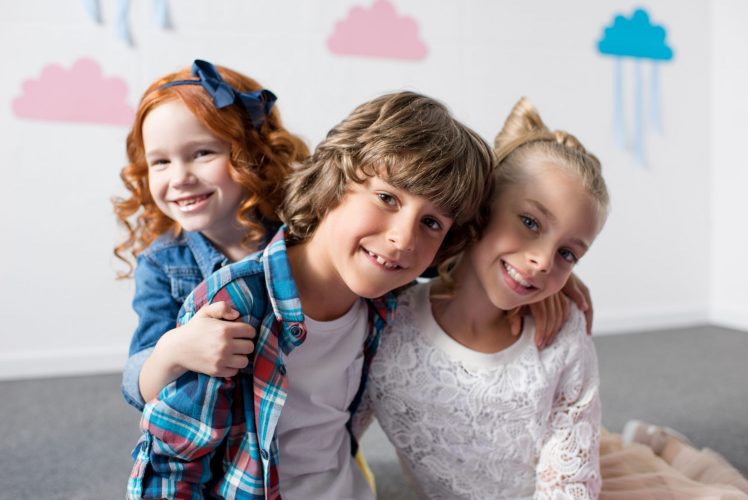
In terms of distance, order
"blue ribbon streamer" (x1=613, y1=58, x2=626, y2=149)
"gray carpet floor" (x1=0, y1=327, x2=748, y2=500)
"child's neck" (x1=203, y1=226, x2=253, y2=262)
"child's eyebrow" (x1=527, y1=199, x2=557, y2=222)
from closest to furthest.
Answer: "child's eyebrow" (x1=527, y1=199, x2=557, y2=222)
"child's neck" (x1=203, y1=226, x2=253, y2=262)
"gray carpet floor" (x1=0, y1=327, x2=748, y2=500)
"blue ribbon streamer" (x1=613, y1=58, x2=626, y2=149)

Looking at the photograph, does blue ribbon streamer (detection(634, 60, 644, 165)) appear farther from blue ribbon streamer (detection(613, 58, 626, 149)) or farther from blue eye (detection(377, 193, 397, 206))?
blue eye (detection(377, 193, 397, 206))

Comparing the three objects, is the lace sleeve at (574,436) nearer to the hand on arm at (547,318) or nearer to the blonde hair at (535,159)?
the hand on arm at (547,318)

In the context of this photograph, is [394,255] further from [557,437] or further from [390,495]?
[390,495]

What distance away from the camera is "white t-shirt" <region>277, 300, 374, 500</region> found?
1.03 meters

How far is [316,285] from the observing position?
1.02m

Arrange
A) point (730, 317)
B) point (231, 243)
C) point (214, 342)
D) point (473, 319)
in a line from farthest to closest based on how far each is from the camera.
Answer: point (730, 317)
point (231, 243)
point (473, 319)
point (214, 342)

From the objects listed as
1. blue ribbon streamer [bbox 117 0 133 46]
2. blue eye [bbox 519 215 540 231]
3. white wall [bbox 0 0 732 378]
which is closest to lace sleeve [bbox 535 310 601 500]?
blue eye [bbox 519 215 540 231]

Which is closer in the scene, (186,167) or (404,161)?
(404,161)

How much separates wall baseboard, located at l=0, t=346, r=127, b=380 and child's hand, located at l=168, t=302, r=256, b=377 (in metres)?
1.61

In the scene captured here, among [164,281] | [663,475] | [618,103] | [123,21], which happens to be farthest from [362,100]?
[663,475]

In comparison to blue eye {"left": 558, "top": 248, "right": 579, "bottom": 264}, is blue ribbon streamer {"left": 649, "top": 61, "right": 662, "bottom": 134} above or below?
below

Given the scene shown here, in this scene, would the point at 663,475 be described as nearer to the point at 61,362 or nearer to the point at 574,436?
the point at 574,436

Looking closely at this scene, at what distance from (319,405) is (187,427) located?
0.22 meters

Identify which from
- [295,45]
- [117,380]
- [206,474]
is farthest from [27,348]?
[206,474]
